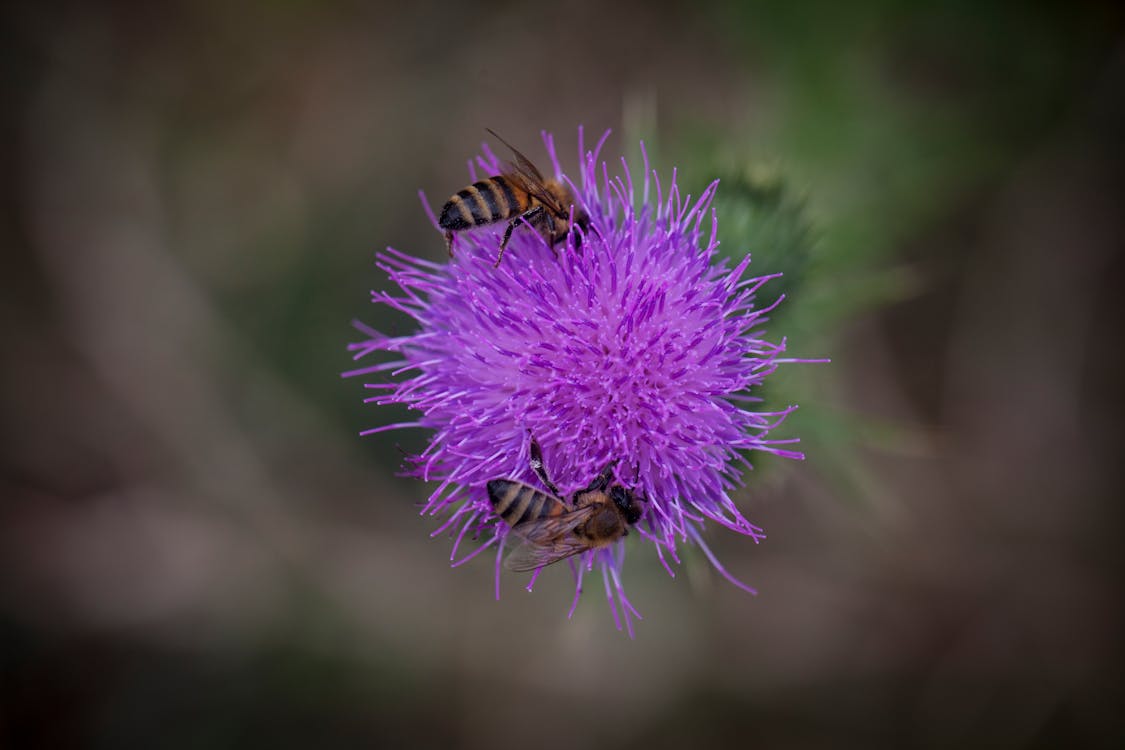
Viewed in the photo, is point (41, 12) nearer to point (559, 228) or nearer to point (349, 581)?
point (349, 581)

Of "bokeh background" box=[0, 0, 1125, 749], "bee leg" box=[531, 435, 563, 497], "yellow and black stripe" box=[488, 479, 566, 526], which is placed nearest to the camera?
"yellow and black stripe" box=[488, 479, 566, 526]

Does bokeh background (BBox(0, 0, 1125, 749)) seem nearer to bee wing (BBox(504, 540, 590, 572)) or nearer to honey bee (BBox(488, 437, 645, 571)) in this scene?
honey bee (BBox(488, 437, 645, 571))

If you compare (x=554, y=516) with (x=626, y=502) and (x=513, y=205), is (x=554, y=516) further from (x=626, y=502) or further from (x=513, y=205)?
(x=513, y=205)

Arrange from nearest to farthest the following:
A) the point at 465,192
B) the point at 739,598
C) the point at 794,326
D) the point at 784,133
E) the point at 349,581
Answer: the point at 465,192 → the point at 794,326 → the point at 784,133 → the point at 739,598 → the point at 349,581

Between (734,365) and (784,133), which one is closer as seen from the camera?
(734,365)

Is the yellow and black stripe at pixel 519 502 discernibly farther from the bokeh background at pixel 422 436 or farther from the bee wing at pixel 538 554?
the bokeh background at pixel 422 436

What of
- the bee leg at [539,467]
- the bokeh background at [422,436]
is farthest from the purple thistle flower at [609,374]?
the bokeh background at [422,436]

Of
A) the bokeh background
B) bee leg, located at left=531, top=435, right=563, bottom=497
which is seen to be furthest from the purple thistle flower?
the bokeh background

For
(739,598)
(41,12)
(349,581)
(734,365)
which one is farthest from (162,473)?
(734,365)
